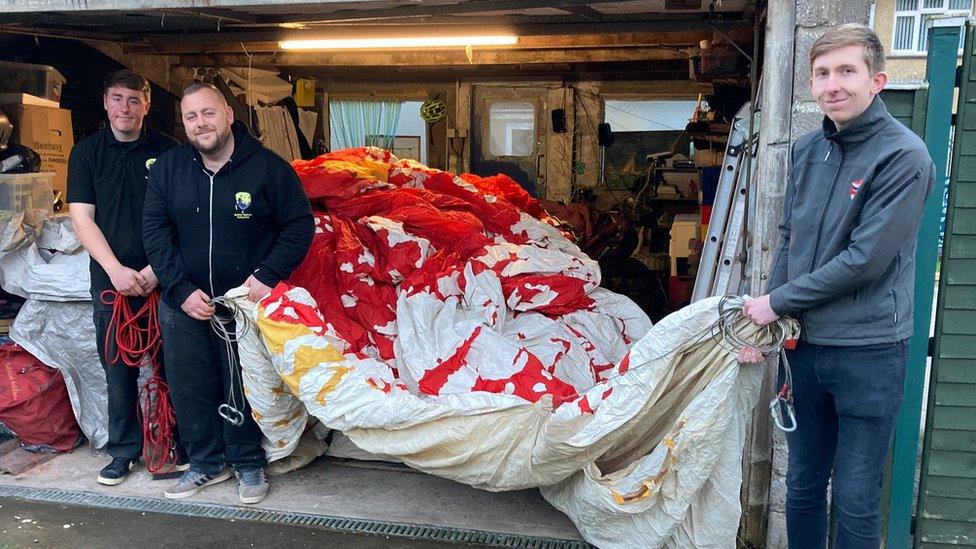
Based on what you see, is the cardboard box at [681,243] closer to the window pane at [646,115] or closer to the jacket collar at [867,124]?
the window pane at [646,115]

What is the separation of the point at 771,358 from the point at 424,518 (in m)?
1.56

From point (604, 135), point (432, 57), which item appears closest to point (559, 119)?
point (604, 135)

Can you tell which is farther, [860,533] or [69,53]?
[69,53]

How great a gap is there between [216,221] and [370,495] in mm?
1381

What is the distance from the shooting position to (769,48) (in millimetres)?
2852

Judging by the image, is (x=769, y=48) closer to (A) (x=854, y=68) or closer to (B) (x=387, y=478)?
(A) (x=854, y=68)

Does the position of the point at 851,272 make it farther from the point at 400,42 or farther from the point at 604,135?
the point at 604,135

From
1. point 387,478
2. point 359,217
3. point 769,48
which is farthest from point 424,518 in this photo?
point 769,48

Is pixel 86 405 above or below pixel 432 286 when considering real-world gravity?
below

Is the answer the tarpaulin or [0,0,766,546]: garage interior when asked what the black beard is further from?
the tarpaulin

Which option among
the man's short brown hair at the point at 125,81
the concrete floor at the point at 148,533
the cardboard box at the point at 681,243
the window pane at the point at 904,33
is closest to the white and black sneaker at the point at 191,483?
the concrete floor at the point at 148,533

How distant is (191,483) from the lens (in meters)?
3.55

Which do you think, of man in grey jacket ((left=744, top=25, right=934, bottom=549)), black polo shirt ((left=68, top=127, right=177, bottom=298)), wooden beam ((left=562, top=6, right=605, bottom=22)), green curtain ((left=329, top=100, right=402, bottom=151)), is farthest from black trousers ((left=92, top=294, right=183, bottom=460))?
green curtain ((left=329, top=100, right=402, bottom=151))

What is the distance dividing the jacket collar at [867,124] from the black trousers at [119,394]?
9.71 feet
